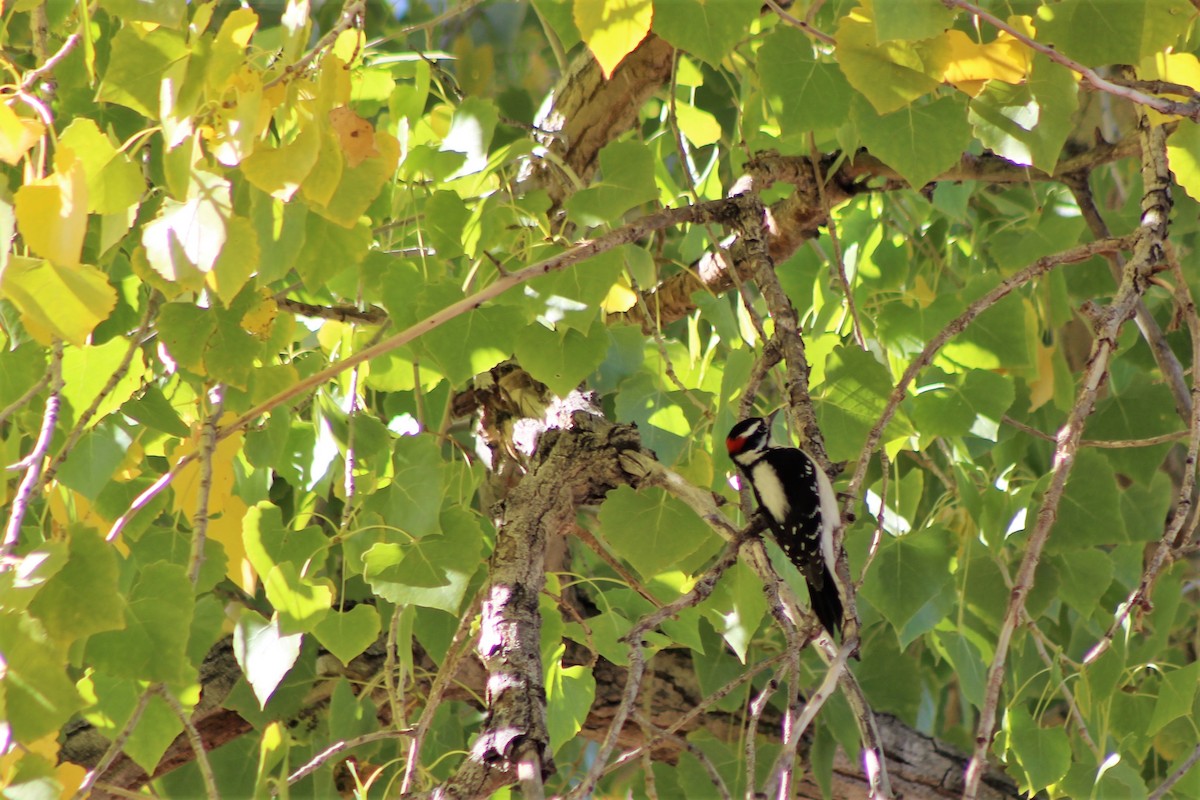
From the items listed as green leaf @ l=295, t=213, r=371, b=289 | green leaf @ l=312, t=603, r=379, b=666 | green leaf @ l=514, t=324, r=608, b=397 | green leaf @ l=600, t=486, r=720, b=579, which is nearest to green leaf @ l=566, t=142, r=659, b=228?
green leaf @ l=514, t=324, r=608, b=397

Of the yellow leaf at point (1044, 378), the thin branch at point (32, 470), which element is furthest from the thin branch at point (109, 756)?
the yellow leaf at point (1044, 378)

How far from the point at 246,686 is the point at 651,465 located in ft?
3.73

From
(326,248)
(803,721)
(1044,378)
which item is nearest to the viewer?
(803,721)

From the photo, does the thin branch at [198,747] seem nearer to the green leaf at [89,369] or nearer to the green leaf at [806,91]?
the green leaf at [89,369]

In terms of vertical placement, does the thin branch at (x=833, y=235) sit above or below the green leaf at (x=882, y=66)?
below

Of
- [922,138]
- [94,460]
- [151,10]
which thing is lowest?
[94,460]

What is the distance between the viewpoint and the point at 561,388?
1.62 metres

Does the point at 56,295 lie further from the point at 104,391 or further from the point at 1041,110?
the point at 1041,110

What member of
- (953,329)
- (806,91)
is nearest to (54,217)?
(806,91)

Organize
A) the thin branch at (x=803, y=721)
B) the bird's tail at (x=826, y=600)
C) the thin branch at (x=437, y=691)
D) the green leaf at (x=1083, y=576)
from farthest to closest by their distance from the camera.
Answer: the bird's tail at (x=826, y=600) → the green leaf at (x=1083, y=576) → the thin branch at (x=437, y=691) → the thin branch at (x=803, y=721)

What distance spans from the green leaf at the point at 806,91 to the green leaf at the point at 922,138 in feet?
0.25

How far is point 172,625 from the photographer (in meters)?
1.39

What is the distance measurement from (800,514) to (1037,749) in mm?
786

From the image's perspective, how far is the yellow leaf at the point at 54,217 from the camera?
106cm
